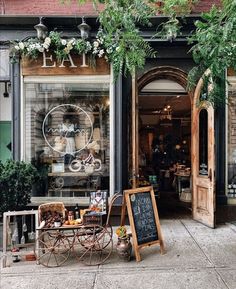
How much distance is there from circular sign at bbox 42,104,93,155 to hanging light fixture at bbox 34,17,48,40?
1.56m

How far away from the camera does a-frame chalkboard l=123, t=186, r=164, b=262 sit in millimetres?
4949

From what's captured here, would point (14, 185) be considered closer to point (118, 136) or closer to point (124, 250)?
point (124, 250)

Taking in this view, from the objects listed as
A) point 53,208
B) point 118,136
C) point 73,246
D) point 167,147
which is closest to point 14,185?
point 53,208

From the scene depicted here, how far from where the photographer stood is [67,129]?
7367 mm

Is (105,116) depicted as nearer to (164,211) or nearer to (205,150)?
(205,150)

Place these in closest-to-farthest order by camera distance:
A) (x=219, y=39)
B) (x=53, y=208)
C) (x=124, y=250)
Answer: (x=219, y=39), (x=124, y=250), (x=53, y=208)

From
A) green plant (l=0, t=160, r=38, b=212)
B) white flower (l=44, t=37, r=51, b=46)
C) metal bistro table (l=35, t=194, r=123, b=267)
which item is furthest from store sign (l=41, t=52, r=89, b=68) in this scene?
metal bistro table (l=35, t=194, r=123, b=267)

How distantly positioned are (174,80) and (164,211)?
10.9 feet

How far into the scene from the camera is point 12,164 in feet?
18.7

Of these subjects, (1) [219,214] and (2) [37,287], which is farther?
(1) [219,214]

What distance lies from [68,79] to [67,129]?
1156mm

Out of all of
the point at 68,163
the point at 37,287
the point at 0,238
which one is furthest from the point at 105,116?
the point at 37,287

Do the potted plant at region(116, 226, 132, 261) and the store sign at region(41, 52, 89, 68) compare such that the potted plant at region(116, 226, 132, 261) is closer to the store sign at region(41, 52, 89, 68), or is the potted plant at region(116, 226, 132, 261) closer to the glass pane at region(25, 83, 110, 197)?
the glass pane at region(25, 83, 110, 197)

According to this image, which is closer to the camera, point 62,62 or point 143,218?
point 143,218
